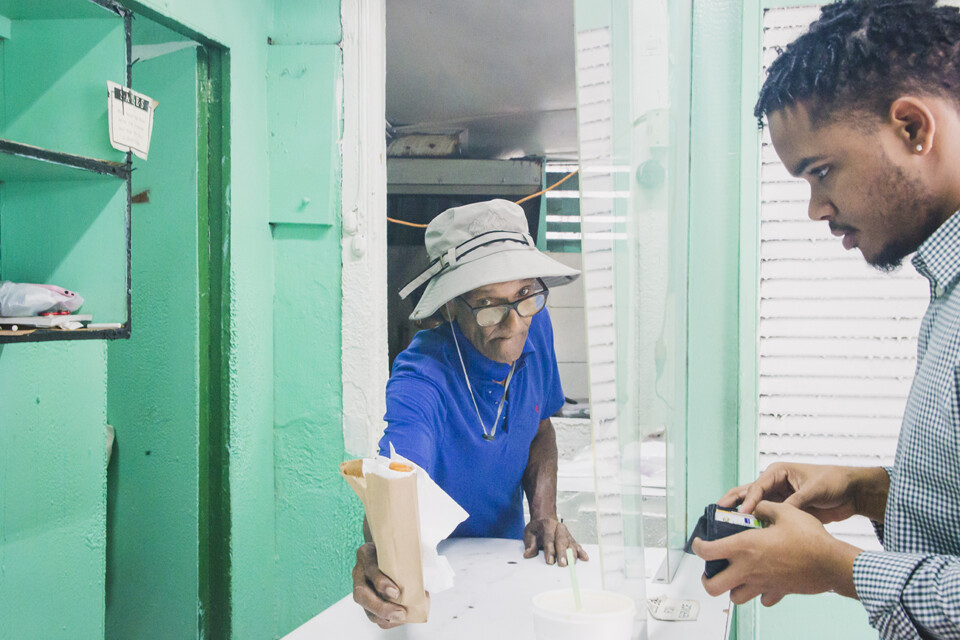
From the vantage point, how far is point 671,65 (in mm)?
1166

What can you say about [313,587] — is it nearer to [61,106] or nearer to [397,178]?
[61,106]

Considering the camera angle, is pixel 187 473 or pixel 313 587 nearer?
pixel 187 473

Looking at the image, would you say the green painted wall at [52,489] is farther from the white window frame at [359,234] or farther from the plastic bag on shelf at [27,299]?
the white window frame at [359,234]

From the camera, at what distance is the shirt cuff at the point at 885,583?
85cm

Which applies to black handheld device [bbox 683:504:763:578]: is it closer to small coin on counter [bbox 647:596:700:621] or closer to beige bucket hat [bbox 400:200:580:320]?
small coin on counter [bbox 647:596:700:621]

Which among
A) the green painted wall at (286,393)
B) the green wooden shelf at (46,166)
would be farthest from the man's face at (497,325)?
the green wooden shelf at (46,166)

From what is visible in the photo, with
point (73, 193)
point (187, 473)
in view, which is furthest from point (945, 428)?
point (187, 473)

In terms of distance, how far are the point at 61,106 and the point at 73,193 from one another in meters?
0.20

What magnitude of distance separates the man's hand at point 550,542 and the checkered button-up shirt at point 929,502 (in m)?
0.66

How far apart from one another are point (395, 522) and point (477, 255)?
852 millimetres

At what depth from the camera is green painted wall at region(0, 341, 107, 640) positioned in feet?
5.24

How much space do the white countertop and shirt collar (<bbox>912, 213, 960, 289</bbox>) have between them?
25.6 inches

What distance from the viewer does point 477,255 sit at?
165cm

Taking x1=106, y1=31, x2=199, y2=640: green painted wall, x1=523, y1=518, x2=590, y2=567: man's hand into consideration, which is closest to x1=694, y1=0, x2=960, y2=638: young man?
x1=523, y1=518, x2=590, y2=567: man's hand
